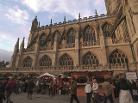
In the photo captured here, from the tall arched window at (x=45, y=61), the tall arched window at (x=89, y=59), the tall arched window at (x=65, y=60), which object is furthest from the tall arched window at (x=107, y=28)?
the tall arched window at (x=45, y=61)

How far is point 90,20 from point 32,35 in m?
16.1

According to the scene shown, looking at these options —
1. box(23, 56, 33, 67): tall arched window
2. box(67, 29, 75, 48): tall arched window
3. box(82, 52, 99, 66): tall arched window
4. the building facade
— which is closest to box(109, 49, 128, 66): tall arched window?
the building facade

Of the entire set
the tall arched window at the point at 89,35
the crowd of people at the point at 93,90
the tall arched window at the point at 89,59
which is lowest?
the crowd of people at the point at 93,90

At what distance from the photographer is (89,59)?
2994 centimetres

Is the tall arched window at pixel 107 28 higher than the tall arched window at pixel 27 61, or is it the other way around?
the tall arched window at pixel 107 28

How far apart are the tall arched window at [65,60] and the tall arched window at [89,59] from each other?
256 cm

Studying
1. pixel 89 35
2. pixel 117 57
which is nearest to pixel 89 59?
pixel 117 57

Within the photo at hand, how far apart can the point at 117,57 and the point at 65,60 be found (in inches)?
378

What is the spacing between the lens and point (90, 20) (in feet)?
122

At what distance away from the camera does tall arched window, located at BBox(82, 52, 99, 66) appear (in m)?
29.4

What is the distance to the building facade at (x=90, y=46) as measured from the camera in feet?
87.7

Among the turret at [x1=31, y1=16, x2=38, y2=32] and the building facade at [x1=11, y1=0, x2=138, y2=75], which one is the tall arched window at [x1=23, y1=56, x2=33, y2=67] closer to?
the building facade at [x1=11, y1=0, x2=138, y2=75]

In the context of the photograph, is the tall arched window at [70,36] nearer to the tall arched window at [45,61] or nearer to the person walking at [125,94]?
the tall arched window at [45,61]

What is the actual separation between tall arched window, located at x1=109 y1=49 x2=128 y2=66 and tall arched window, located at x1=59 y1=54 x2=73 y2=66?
24.4 ft
